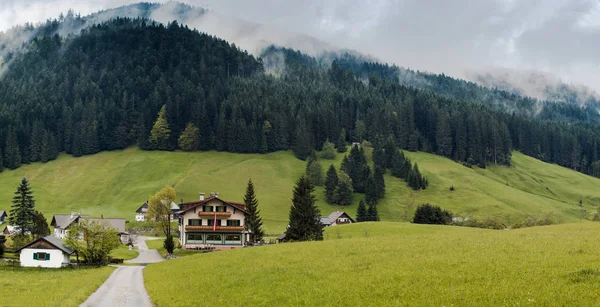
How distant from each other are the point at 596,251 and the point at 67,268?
64.2 m

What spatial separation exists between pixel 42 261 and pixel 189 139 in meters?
122

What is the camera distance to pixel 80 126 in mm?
197375

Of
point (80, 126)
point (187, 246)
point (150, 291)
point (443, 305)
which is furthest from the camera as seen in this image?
point (80, 126)

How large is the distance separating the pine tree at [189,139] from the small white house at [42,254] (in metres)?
119

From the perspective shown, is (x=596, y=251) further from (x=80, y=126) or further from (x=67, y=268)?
(x=80, y=126)

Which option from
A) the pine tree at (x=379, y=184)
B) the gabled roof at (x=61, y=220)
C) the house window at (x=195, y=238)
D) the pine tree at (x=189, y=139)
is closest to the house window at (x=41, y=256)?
the house window at (x=195, y=238)

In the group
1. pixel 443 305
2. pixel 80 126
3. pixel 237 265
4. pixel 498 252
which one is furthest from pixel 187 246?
pixel 80 126

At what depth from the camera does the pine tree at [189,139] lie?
616ft

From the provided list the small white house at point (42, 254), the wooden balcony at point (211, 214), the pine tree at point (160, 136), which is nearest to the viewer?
the small white house at point (42, 254)

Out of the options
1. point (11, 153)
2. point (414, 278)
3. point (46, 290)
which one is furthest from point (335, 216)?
point (11, 153)

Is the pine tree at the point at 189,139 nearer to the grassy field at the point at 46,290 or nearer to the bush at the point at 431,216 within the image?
the bush at the point at 431,216

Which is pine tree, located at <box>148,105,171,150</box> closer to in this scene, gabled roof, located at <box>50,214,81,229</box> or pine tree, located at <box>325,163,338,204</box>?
gabled roof, located at <box>50,214,81,229</box>

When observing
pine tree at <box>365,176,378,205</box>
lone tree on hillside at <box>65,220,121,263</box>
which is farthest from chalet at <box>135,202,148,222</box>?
pine tree at <box>365,176,378,205</box>

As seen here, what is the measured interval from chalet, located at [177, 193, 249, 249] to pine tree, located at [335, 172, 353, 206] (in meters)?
54.8
